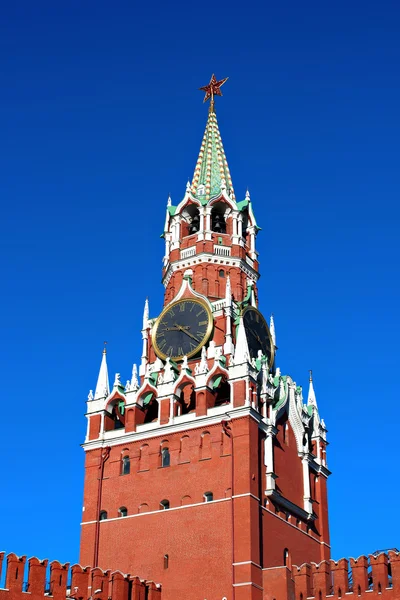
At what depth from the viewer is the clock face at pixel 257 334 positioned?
58781 mm

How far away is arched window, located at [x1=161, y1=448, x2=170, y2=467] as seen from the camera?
5359 cm

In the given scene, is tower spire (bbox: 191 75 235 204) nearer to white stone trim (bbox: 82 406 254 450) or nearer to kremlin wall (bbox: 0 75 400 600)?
kremlin wall (bbox: 0 75 400 600)

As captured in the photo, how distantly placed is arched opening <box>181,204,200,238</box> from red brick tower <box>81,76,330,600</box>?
48.8 inches

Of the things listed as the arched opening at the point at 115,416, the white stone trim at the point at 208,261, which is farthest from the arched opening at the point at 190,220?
the arched opening at the point at 115,416

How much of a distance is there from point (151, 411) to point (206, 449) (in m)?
5.92

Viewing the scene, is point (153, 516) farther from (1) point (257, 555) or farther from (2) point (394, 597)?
(2) point (394, 597)

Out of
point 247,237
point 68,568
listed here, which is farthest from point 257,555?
point 247,237

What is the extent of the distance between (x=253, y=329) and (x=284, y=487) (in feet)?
33.0

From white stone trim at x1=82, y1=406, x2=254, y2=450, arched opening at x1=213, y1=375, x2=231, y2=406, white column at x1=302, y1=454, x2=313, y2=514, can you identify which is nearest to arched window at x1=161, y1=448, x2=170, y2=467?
white stone trim at x1=82, y1=406, x2=254, y2=450

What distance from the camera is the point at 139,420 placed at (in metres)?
56.0

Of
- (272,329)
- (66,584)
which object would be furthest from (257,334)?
(66,584)

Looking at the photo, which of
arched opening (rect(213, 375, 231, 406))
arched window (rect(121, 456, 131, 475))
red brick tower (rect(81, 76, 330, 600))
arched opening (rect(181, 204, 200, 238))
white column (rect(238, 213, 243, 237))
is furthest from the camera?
arched opening (rect(181, 204, 200, 238))

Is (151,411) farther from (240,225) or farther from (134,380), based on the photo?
(240,225)

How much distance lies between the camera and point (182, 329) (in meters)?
58.6
